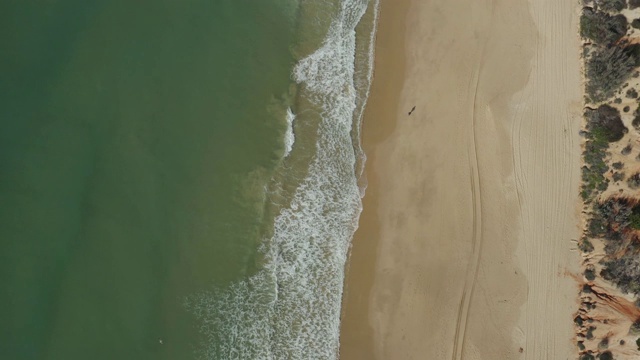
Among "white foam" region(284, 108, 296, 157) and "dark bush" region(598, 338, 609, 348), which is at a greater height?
"white foam" region(284, 108, 296, 157)

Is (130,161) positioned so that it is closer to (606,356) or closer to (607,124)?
(607,124)

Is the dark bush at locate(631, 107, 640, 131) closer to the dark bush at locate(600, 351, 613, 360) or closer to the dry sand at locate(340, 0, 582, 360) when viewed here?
the dry sand at locate(340, 0, 582, 360)

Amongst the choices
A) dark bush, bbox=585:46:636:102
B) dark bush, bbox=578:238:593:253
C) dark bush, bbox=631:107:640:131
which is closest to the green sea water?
dark bush, bbox=585:46:636:102

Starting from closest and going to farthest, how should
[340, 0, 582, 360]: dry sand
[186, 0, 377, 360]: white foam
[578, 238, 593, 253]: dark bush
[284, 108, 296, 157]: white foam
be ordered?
[186, 0, 377, 360]: white foam
[340, 0, 582, 360]: dry sand
[578, 238, 593, 253]: dark bush
[284, 108, 296, 157]: white foam

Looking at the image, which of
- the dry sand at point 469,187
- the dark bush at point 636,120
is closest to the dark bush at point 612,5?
the dry sand at point 469,187

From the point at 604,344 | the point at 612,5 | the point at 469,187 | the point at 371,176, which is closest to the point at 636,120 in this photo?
the point at 612,5

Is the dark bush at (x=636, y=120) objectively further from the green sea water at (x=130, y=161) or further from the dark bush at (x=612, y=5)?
the green sea water at (x=130, y=161)
